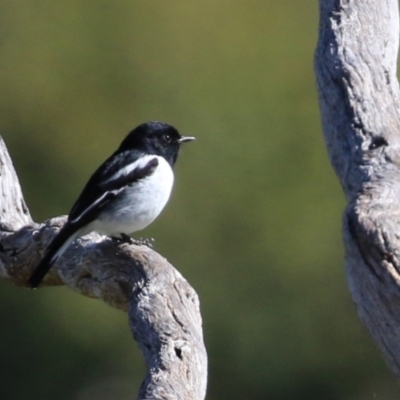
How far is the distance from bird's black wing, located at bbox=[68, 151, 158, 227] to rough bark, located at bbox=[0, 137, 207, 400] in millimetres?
138

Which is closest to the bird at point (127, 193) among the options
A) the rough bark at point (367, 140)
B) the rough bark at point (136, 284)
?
the rough bark at point (136, 284)

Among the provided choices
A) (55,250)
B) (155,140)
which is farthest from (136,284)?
(155,140)

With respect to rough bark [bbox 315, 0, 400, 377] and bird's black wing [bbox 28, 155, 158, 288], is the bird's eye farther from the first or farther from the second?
rough bark [bbox 315, 0, 400, 377]

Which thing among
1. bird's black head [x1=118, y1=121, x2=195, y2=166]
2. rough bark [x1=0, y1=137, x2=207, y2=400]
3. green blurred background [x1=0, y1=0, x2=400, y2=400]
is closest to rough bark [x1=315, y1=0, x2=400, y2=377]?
rough bark [x1=0, y1=137, x2=207, y2=400]

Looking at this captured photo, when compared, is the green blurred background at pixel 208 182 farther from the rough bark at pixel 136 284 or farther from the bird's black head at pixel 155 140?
the rough bark at pixel 136 284

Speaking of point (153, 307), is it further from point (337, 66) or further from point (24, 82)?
point (24, 82)

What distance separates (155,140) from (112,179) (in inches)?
15.1

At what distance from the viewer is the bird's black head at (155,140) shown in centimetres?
586

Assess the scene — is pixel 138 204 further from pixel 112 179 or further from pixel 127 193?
pixel 112 179

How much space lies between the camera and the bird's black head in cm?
586

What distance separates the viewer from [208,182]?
430 inches

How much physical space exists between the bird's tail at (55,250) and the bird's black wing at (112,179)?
247 millimetres

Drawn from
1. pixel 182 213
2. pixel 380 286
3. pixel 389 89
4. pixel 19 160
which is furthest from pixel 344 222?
pixel 19 160

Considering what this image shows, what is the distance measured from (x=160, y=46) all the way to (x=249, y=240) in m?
2.14
